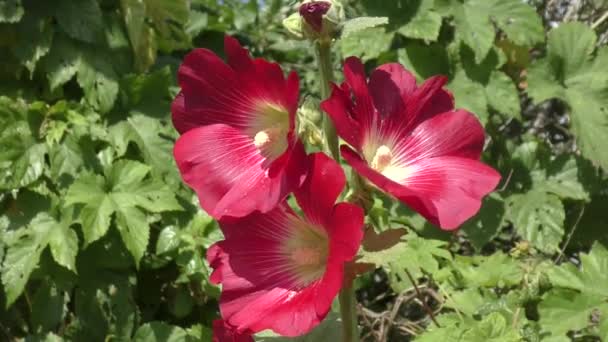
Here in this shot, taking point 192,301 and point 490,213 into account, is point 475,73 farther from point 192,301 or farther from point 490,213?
point 192,301

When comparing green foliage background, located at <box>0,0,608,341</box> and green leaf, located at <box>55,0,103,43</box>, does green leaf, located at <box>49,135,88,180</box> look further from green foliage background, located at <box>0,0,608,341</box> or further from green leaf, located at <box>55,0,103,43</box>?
green leaf, located at <box>55,0,103,43</box>

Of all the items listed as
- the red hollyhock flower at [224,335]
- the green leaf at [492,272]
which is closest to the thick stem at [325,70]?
the red hollyhock flower at [224,335]

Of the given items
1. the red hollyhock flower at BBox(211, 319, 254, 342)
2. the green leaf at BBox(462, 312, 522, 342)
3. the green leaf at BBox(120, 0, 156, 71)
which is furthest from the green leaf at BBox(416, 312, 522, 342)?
the green leaf at BBox(120, 0, 156, 71)

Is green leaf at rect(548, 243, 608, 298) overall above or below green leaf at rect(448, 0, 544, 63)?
below

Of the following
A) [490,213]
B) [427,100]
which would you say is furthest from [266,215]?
[490,213]

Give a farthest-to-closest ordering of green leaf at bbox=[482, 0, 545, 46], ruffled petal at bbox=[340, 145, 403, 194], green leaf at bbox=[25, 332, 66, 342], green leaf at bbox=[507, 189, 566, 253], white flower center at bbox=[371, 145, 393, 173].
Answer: green leaf at bbox=[482, 0, 545, 46], green leaf at bbox=[507, 189, 566, 253], green leaf at bbox=[25, 332, 66, 342], white flower center at bbox=[371, 145, 393, 173], ruffled petal at bbox=[340, 145, 403, 194]

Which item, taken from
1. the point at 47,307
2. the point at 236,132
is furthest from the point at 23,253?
the point at 236,132

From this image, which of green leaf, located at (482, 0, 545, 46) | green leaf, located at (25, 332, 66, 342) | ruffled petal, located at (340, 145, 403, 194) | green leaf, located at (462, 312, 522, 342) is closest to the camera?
ruffled petal, located at (340, 145, 403, 194)

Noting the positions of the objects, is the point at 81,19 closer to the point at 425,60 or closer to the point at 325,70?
the point at 425,60
